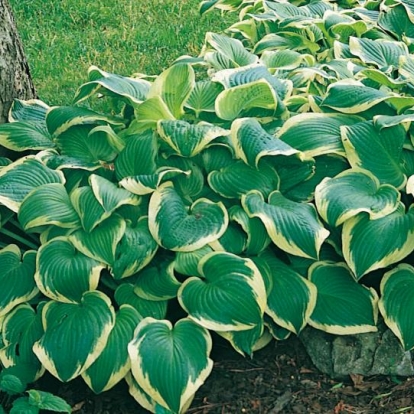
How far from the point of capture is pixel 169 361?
93.4 inches

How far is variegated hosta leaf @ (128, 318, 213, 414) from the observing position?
92.4 inches

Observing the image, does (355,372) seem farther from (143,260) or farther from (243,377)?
(143,260)

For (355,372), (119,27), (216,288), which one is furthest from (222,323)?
(119,27)

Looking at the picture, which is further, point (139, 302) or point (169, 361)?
point (139, 302)

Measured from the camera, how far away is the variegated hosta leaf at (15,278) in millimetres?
2611

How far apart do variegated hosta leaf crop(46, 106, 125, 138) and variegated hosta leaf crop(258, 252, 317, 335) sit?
2.88 ft

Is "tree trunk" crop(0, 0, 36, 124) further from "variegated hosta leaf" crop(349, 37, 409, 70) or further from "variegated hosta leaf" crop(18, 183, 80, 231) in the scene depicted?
"variegated hosta leaf" crop(349, 37, 409, 70)

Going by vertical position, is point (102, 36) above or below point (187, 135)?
below

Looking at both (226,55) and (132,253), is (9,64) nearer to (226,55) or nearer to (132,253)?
(226,55)

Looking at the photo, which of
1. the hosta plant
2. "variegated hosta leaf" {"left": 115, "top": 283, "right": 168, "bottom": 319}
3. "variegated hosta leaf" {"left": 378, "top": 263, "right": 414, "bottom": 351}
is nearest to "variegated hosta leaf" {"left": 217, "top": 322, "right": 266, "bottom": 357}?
the hosta plant

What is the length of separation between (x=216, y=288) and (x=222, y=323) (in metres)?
0.12

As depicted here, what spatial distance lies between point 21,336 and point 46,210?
44cm

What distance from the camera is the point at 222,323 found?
2439mm

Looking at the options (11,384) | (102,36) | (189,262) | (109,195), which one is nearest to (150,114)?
(109,195)
